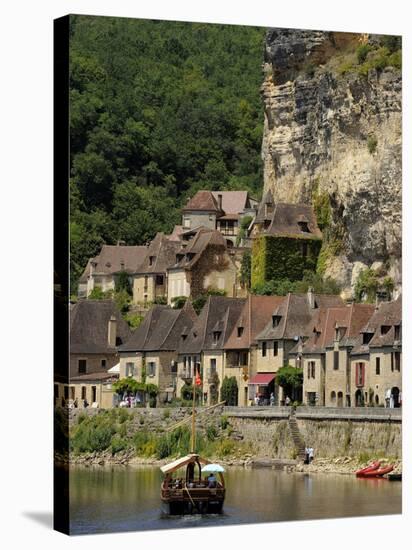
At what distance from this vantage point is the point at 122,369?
82.1ft

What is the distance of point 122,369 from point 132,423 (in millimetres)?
931

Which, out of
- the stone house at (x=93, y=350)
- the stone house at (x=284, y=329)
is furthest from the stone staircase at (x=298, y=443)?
the stone house at (x=93, y=350)


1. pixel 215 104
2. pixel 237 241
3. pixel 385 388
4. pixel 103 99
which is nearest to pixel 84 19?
pixel 103 99

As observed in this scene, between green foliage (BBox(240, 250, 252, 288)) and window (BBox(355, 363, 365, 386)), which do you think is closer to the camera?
green foliage (BBox(240, 250, 252, 288))

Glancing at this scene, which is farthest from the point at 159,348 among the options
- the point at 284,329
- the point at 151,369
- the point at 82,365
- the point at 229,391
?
the point at 82,365

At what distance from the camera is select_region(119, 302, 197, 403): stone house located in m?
24.8

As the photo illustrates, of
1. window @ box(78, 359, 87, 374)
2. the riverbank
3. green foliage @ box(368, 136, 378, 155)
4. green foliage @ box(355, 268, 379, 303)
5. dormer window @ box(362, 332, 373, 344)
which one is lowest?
the riverbank

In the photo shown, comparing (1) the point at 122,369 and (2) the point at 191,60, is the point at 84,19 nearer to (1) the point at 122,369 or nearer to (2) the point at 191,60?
(2) the point at 191,60

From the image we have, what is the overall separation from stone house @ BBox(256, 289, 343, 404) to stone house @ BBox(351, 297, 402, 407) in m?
0.70

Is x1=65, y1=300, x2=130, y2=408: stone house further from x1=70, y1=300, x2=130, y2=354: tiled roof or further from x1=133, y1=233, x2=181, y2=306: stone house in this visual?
x1=133, y1=233, x2=181, y2=306: stone house

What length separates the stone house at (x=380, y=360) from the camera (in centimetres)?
2547

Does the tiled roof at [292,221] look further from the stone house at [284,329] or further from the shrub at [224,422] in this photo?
the shrub at [224,422]

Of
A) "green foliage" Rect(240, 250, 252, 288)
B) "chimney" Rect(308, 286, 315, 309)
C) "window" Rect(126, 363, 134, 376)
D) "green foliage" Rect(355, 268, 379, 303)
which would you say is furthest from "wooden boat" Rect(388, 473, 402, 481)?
"window" Rect(126, 363, 134, 376)

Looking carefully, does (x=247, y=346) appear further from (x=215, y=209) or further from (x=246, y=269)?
(x=215, y=209)
